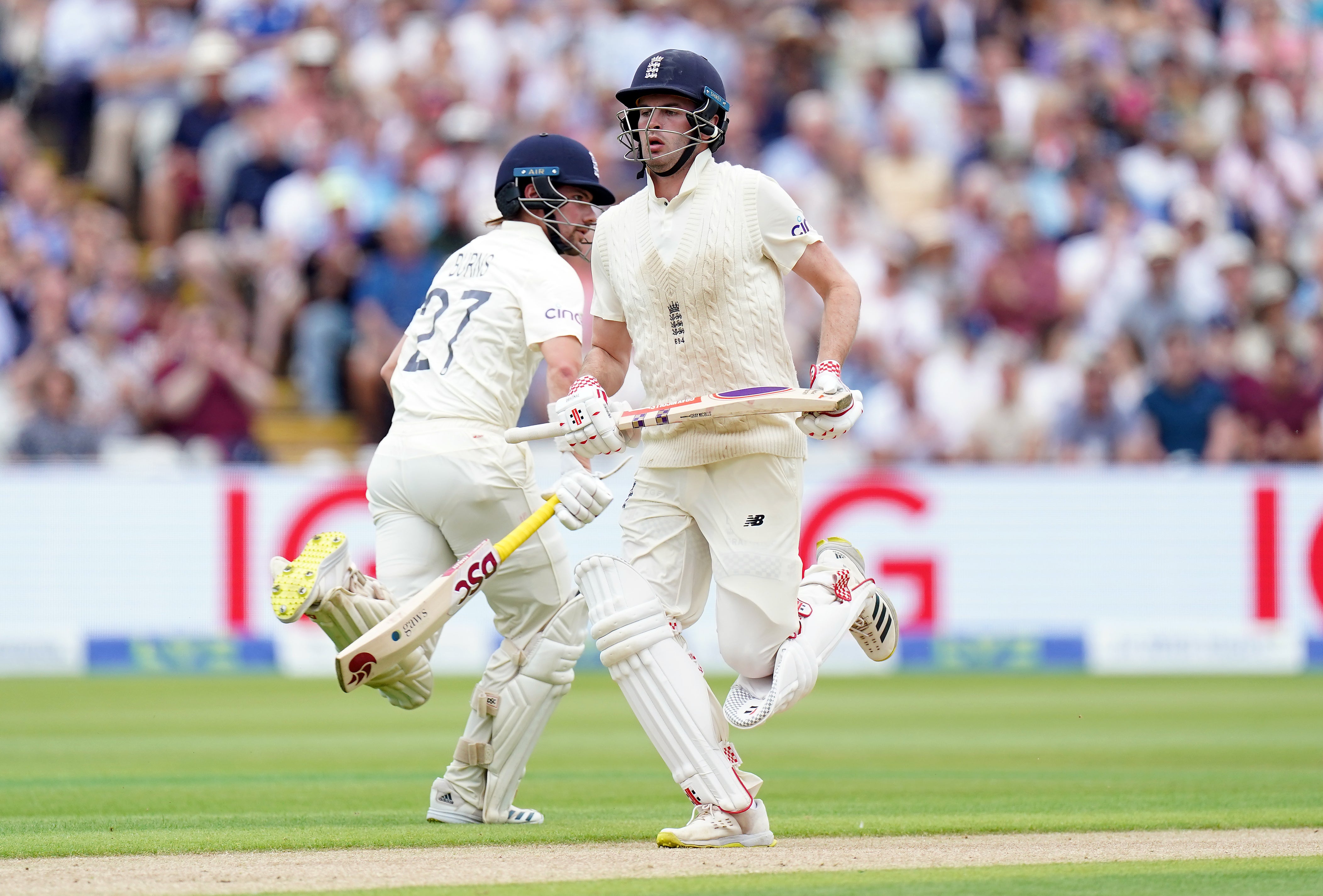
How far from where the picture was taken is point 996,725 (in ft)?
33.0

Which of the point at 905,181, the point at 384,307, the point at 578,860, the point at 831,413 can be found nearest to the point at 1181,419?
the point at 905,181

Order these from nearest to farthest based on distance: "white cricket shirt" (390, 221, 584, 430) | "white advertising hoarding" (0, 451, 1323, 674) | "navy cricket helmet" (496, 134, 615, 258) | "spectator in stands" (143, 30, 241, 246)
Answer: "white cricket shirt" (390, 221, 584, 430)
"navy cricket helmet" (496, 134, 615, 258)
"white advertising hoarding" (0, 451, 1323, 674)
"spectator in stands" (143, 30, 241, 246)

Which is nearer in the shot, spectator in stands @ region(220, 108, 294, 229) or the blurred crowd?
the blurred crowd

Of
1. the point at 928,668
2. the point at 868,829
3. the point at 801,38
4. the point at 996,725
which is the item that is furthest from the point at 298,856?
the point at 801,38

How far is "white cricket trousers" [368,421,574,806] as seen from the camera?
6.52 m

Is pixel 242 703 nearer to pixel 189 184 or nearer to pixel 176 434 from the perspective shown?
pixel 176 434

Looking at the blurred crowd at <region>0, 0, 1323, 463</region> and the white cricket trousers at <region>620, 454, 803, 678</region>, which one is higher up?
the blurred crowd at <region>0, 0, 1323, 463</region>

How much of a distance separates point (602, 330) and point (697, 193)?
568 mm

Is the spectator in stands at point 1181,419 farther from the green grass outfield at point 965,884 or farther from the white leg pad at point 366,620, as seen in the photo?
the green grass outfield at point 965,884

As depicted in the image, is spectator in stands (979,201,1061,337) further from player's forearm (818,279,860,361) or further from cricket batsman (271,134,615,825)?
player's forearm (818,279,860,361)

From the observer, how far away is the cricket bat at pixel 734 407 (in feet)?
18.0

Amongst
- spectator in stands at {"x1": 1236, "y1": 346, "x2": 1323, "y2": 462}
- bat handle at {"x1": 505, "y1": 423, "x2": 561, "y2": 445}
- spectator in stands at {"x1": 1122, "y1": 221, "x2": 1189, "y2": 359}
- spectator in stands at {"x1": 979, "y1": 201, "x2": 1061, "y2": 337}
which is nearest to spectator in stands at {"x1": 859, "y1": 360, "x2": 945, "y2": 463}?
spectator in stands at {"x1": 979, "y1": 201, "x2": 1061, "y2": 337}

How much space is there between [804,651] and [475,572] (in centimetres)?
A: 108

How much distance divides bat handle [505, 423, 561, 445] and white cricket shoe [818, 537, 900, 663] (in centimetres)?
110
